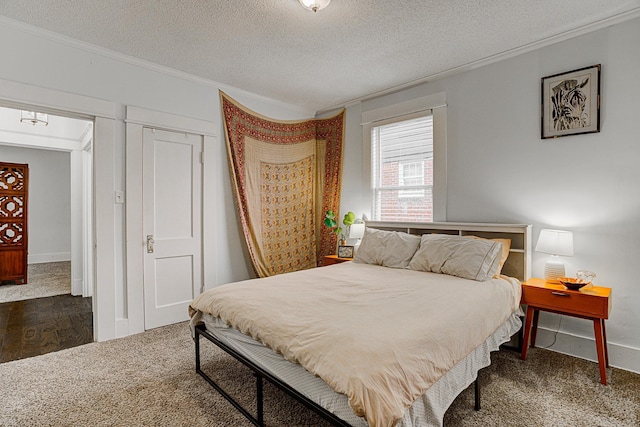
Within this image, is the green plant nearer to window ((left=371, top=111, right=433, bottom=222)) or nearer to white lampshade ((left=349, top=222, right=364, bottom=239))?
white lampshade ((left=349, top=222, right=364, bottom=239))

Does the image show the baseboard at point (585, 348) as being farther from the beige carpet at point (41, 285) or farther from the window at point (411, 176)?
the beige carpet at point (41, 285)

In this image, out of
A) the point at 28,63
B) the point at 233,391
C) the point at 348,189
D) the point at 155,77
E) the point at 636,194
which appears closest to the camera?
the point at 233,391

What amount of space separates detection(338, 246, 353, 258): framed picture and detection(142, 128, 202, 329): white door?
173 cm

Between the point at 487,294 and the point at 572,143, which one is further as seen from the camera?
the point at 572,143

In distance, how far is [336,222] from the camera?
4.68 metres

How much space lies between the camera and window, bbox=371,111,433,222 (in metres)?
3.84

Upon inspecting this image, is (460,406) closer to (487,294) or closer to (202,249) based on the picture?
(487,294)

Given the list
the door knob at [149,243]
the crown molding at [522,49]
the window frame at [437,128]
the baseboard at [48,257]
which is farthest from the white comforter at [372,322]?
the baseboard at [48,257]

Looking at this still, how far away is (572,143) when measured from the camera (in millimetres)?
2832

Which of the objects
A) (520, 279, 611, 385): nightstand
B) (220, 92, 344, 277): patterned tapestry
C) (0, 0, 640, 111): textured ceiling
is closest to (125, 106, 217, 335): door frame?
(0, 0, 640, 111): textured ceiling

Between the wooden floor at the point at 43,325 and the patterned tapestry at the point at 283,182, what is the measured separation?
1994 mm

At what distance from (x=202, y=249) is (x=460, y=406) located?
9.80 ft

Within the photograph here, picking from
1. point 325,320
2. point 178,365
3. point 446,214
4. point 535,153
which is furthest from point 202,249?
point 535,153

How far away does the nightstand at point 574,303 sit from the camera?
2334mm
